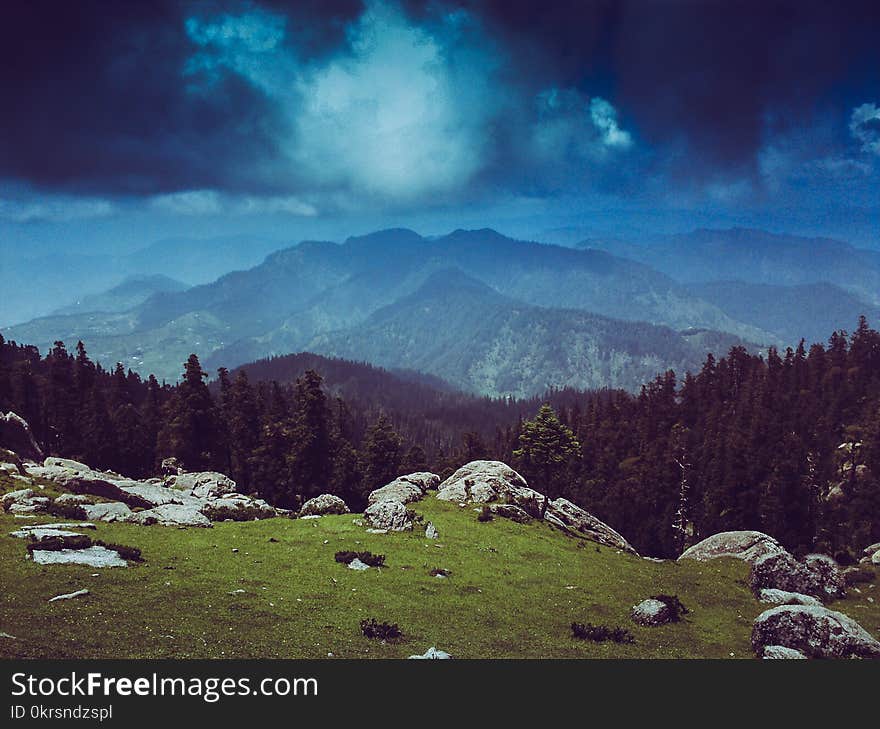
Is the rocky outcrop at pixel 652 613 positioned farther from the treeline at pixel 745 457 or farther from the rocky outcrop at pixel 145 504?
the rocky outcrop at pixel 145 504

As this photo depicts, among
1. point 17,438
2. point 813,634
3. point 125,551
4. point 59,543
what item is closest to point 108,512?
point 59,543

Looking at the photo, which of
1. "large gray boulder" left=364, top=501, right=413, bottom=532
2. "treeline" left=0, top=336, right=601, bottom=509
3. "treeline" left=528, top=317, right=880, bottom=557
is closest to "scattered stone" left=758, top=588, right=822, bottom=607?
"treeline" left=528, top=317, right=880, bottom=557

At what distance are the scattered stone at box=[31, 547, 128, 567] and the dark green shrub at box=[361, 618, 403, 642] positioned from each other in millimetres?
12679

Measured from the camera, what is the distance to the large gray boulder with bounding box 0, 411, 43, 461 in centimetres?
6050

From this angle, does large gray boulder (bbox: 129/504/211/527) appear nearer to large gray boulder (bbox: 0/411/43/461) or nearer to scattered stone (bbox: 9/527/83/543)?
scattered stone (bbox: 9/527/83/543)

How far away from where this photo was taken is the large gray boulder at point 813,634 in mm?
22031

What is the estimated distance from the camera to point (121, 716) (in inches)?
538

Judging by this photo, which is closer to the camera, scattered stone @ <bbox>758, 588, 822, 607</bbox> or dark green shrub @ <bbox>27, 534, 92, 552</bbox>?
dark green shrub @ <bbox>27, 534, 92, 552</bbox>

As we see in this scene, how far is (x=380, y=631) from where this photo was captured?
2020cm

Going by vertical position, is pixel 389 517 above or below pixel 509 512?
above

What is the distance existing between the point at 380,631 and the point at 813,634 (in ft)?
64.2

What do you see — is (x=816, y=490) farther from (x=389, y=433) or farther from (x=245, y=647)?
(x=245, y=647)

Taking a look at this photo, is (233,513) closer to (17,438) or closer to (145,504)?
(145,504)

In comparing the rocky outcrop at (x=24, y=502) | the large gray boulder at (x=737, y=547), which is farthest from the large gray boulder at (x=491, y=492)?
the rocky outcrop at (x=24, y=502)
